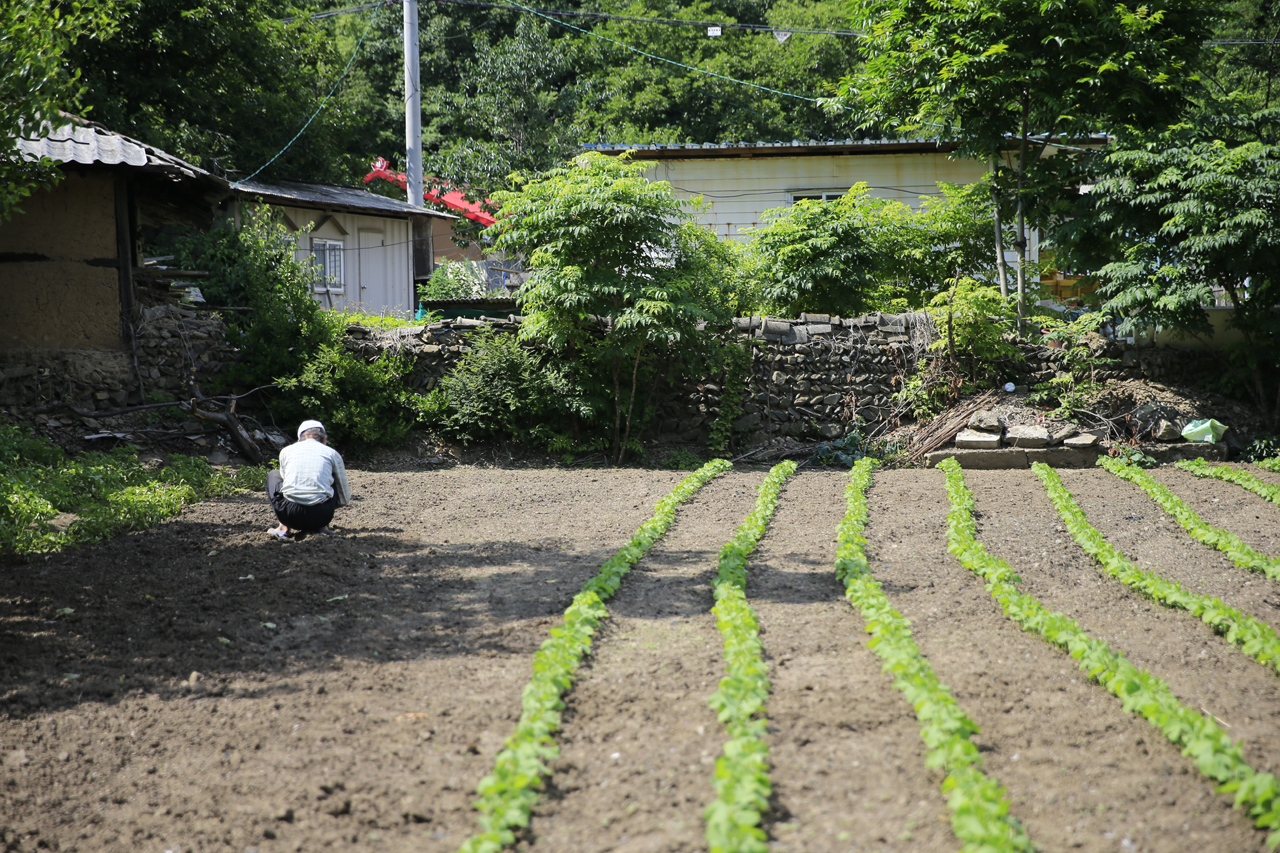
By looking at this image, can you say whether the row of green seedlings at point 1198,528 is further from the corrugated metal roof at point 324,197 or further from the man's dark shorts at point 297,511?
the corrugated metal roof at point 324,197

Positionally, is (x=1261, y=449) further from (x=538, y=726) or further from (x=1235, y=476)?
(x=538, y=726)

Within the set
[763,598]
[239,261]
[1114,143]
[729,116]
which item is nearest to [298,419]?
[239,261]

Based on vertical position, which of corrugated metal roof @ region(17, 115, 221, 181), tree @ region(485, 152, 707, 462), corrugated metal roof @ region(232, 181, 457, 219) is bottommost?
tree @ region(485, 152, 707, 462)

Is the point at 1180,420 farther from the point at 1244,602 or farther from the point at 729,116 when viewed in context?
the point at 729,116

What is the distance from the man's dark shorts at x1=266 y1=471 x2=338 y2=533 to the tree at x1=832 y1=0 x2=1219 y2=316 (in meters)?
9.81

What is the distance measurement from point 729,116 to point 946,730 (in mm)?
27221

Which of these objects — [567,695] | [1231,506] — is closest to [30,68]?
[567,695]

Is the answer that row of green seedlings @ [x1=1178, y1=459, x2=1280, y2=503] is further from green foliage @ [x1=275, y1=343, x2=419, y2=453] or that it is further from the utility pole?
the utility pole

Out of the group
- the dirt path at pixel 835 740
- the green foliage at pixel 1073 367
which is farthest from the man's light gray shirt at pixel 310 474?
the green foliage at pixel 1073 367

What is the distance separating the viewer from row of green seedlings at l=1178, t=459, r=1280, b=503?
27.7 ft

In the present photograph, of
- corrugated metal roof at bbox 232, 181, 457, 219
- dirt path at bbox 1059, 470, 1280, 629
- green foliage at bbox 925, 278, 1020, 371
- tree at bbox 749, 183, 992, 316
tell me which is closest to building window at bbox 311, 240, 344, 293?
corrugated metal roof at bbox 232, 181, 457, 219

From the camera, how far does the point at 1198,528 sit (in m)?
7.21

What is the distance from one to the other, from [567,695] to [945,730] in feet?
5.58

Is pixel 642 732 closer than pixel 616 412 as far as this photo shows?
Yes
